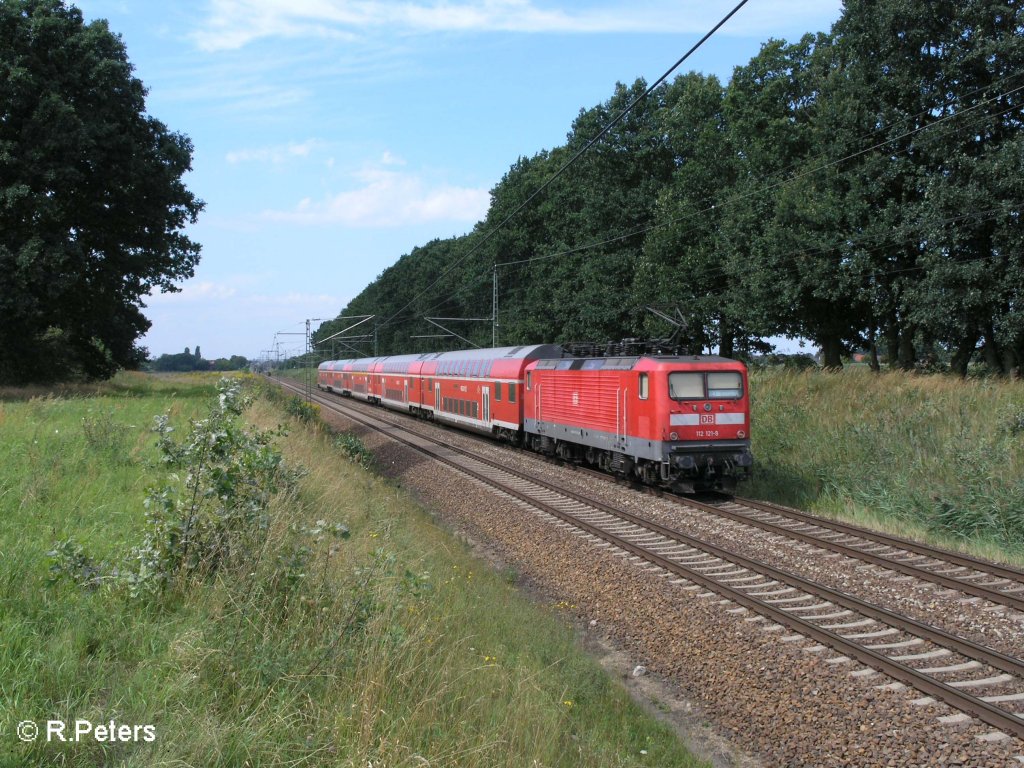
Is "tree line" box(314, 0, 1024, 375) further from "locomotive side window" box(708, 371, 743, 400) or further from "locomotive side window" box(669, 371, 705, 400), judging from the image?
"locomotive side window" box(669, 371, 705, 400)

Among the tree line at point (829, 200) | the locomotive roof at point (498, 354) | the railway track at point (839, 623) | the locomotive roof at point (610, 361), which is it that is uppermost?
the tree line at point (829, 200)

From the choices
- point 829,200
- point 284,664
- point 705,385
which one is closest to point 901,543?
point 705,385

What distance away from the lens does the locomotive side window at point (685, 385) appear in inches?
581

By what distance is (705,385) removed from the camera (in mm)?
14953

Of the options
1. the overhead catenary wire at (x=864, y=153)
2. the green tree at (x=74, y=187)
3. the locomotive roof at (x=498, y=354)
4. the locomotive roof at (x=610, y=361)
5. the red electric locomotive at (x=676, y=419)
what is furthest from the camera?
the green tree at (x=74, y=187)

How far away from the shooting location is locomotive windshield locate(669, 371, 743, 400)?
14.8 m

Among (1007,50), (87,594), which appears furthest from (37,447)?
(1007,50)

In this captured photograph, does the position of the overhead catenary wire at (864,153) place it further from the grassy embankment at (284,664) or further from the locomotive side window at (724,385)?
the grassy embankment at (284,664)

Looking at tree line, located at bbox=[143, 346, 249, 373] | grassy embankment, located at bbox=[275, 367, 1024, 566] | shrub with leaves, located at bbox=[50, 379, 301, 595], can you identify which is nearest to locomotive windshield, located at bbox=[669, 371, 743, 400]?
grassy embankment, located at bbox=[275, 367, 1024, 566]

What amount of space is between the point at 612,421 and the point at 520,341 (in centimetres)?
3234

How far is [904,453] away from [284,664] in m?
13.5

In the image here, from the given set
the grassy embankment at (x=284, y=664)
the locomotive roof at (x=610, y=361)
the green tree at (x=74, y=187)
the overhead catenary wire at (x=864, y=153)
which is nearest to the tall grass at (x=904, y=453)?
the locomotive roof at (x=610, y=361)

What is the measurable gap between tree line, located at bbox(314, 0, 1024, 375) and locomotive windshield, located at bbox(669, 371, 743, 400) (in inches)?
292

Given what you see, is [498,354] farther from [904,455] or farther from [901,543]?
[901,543]
